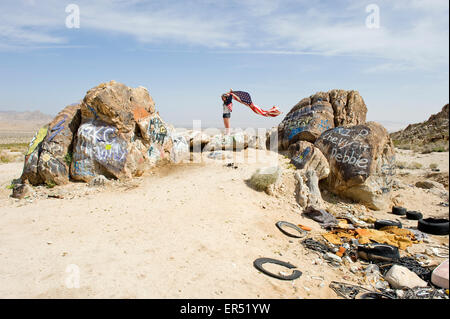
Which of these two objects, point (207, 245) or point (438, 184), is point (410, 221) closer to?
point (438, 184)

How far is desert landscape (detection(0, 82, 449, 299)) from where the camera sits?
422 cm

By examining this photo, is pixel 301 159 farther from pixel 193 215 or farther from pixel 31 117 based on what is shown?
pixel 31 117

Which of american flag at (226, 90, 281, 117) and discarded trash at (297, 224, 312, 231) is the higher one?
american flag at (226, 90, 281, 117)

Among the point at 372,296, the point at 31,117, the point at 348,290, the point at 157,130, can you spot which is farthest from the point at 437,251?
the point at 31,117

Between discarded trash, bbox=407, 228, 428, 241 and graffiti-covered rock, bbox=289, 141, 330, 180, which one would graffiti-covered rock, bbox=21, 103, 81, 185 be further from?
discarded trash, bbox=407, 228, 428, 241

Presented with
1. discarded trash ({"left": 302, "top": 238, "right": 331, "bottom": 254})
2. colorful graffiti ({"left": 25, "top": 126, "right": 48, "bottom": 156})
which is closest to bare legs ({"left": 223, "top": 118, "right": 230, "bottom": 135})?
colorful graffiti ({"left": 25, "top": 126, "right": 48, "bottom": 156})

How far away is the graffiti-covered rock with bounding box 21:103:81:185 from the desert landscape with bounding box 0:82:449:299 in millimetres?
41

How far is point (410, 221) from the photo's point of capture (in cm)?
809

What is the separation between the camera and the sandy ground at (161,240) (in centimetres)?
402

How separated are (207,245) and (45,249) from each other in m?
2.73

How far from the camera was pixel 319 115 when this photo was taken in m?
11.5

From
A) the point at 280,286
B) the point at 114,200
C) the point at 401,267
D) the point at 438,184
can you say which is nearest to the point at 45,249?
the point at 114,200

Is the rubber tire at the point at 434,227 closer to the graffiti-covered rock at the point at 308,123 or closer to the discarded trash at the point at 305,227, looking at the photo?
the discarded trash at the point at 305,227

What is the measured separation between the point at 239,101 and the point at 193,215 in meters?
6.01
